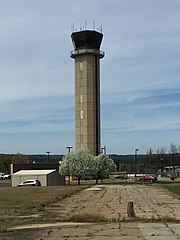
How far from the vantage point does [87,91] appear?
121 m

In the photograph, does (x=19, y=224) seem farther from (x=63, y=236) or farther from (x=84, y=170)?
(x=84, y=170)

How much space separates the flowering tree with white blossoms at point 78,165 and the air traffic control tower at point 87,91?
2174cm

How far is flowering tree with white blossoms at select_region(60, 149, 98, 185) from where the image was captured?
3733 inches

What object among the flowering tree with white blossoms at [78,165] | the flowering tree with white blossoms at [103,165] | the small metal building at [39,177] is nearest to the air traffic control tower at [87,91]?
the flowering tree with white blossoms at [103,165]

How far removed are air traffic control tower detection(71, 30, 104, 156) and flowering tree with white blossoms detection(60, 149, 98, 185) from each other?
21736 millimetres

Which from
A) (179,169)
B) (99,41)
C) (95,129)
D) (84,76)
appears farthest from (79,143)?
(179,169)

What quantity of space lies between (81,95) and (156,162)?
58.9 meters

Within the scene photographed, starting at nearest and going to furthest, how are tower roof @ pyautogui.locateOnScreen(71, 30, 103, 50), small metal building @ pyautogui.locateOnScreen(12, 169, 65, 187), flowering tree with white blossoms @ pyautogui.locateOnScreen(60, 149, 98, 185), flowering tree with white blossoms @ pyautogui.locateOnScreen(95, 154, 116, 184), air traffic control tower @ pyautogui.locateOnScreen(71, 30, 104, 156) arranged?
small metal building @ pyautogui.locateOnScreen(12, 169, 65, 187), flowering tree with white blossoms @ pyautogui.locateOnScreen(60, 149, 98, 185), flowering tree with white blossoms @ pyautogui.locateOnScreen(95, 154, 116, 184), air traffic control tower @ pyautogui.locateOnScreen(71, 30, 104, 156), tower roof @ pyautogui.locateOnScreen(71, 30, 103, 50)

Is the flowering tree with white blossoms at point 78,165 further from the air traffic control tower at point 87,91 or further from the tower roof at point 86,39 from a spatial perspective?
the tower roof at point 86,39

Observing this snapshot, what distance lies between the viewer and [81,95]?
401 feet

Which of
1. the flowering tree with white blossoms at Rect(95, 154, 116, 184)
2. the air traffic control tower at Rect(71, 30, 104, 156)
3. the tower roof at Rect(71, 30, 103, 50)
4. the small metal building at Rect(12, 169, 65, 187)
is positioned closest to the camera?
the small metal building at Rect(12, 169, 65, 187)

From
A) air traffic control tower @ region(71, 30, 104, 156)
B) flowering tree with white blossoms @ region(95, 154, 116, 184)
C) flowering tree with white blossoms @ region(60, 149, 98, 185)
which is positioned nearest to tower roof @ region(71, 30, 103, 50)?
air traffic control tower @ region(71, 30, 104, 156)

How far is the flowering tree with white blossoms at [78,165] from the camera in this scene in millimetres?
94812

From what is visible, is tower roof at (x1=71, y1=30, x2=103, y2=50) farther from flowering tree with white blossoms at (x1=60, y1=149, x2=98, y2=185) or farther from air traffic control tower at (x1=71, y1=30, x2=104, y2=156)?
flowering tree with white blossoms at (x1=60, y1=149, x2=98, y2=185)
